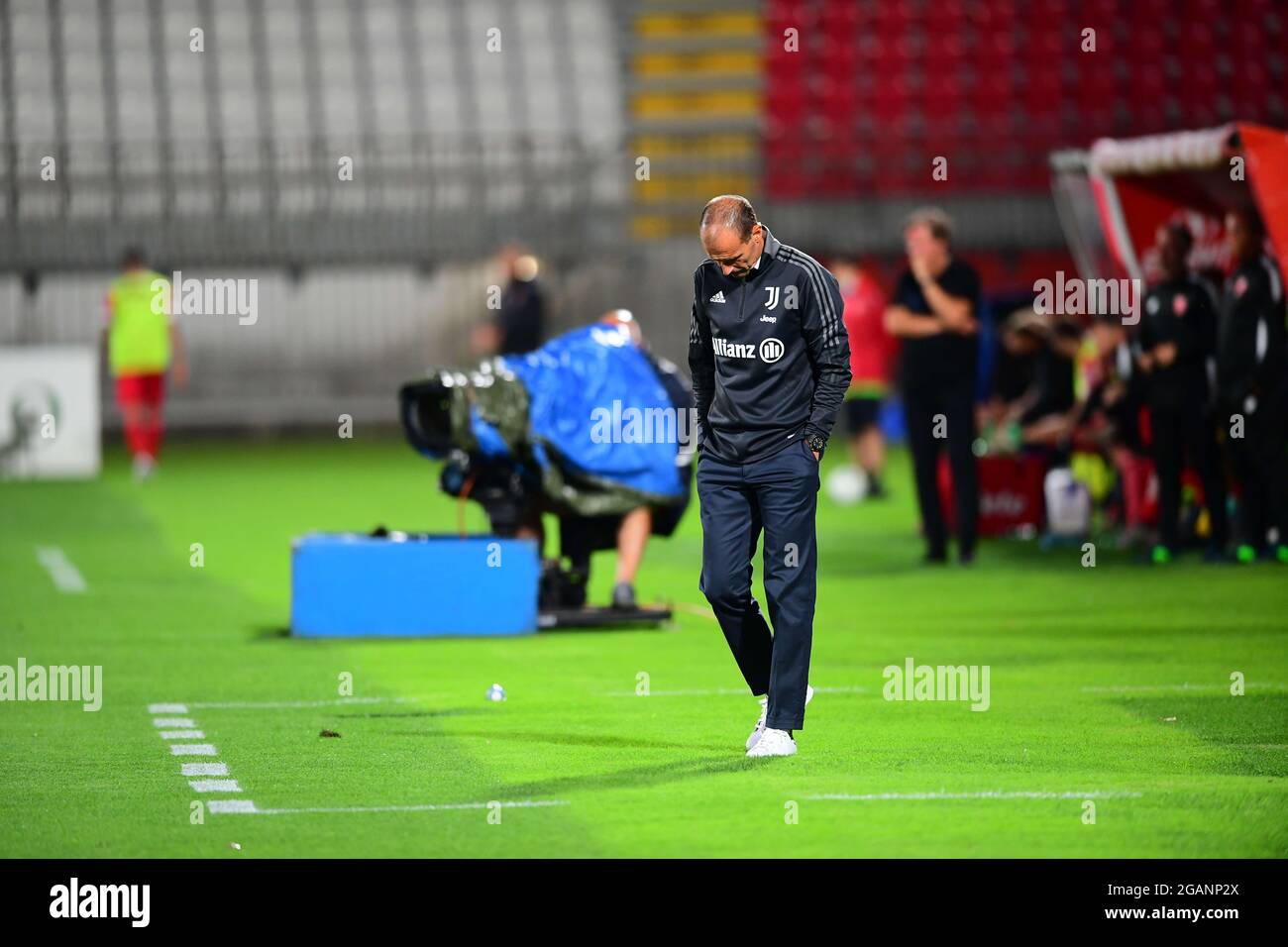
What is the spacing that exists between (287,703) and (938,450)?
657 centimetres

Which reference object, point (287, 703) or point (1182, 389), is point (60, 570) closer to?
point (287, 703)

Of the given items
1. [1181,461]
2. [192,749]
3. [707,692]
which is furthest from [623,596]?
[1181,461]

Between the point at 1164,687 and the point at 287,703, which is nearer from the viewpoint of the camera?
the point at 287,703

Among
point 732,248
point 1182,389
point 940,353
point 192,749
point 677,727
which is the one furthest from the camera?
point 940,353

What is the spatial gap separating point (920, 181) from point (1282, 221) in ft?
56.0

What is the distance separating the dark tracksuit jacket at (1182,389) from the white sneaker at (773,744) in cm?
702

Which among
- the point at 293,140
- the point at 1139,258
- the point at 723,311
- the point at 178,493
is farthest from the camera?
the point at 293,140

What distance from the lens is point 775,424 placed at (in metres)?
7.77

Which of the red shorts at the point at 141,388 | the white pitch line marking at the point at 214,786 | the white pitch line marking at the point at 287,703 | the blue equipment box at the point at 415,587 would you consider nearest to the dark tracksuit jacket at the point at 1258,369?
the blue equipment box at the point at 415,587

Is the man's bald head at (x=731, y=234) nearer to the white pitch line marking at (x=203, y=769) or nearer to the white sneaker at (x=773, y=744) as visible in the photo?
the white sneaker at (x=773, y=744)
